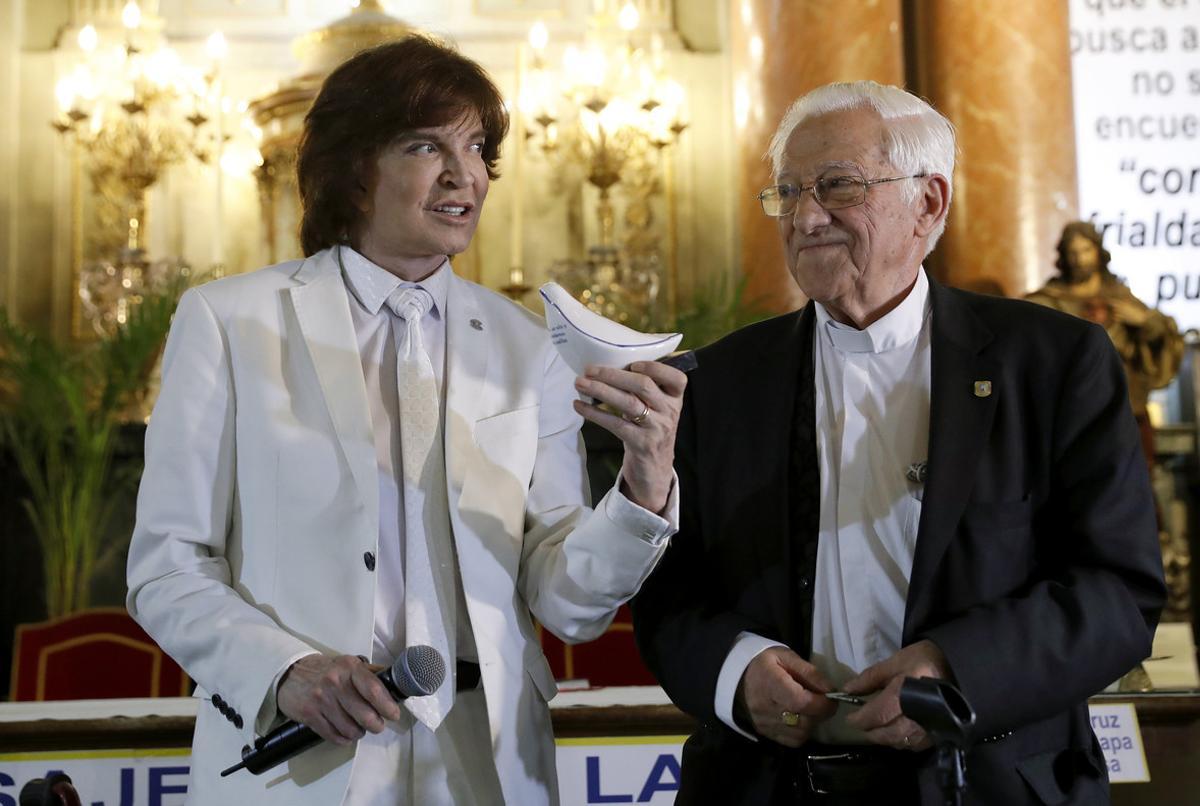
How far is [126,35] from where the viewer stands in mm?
8156

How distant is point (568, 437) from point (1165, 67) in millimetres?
6837

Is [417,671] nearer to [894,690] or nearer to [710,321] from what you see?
[894,690]

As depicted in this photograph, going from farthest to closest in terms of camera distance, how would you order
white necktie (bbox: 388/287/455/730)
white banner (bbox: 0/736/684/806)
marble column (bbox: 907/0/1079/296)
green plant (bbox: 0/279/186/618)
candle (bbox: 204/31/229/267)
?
candle (bbox: 204/31/229/267)
marble column (bbox: 907/0/1079/296)
green plant (bbox: 0/279/186/618)
white banner (bbox: 0/736/684/806)
white necktie (bbox: 388/287/455/730)

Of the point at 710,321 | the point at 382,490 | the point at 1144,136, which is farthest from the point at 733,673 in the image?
the point at 1144,136

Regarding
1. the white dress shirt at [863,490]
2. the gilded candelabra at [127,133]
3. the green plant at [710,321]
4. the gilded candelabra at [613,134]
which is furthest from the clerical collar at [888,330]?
the gilded candelabra at [127,133]

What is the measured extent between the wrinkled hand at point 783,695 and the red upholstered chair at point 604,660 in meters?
2.29

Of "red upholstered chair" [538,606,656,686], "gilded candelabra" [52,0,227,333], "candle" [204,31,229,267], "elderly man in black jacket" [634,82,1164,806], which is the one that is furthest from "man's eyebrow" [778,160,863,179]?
"candle" [204,31,229,267]

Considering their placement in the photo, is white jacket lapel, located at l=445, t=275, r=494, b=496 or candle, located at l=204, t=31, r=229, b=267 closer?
white jacket lapel, located at l=445, t=275, r=494, b=496

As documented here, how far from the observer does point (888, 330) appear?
2.09m

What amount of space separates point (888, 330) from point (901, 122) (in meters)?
0.31

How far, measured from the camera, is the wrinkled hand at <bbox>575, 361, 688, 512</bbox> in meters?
1.75

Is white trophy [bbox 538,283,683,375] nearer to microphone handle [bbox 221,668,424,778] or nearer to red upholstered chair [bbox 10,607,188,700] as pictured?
microphone handle [bbox 221,668,424,778]

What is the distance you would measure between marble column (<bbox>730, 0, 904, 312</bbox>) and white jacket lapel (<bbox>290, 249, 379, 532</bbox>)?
4.51 m

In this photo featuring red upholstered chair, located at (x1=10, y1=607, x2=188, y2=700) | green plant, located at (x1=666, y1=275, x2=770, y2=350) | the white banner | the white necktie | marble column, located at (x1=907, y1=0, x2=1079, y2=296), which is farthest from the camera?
marble column, located at (x1=907, y1=0, x2=1079, y2=296)
